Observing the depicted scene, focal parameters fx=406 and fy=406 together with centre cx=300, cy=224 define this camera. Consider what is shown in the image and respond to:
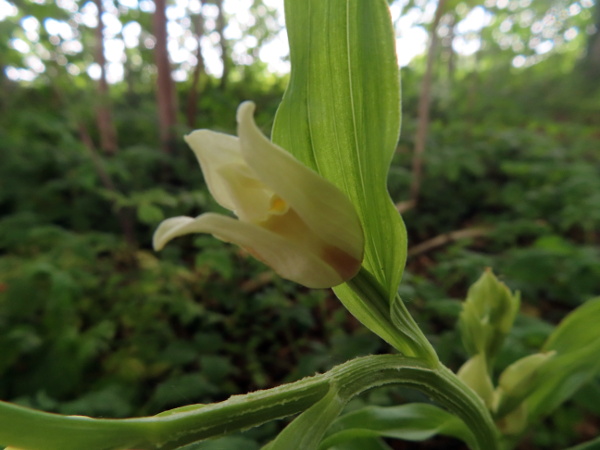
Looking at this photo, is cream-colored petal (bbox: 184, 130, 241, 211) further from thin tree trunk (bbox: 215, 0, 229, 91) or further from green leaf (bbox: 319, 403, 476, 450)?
thin tree trunk (bbox: 215, 0, 229, 91)

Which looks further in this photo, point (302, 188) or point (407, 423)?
point (407, 423)

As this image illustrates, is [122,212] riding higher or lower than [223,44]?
lower

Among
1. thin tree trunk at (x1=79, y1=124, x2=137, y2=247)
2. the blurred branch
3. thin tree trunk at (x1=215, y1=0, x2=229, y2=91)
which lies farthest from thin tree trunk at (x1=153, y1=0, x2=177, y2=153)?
the blurred branch

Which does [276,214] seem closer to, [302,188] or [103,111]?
[302,188]

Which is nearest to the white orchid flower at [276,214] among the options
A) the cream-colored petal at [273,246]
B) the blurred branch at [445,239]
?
the cream-colored petal at [273,246]

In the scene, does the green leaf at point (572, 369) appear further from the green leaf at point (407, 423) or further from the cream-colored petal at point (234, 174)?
the cream-colored petal at point (234, 174)

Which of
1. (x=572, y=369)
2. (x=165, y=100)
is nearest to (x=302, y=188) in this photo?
(x=572, y=369)
